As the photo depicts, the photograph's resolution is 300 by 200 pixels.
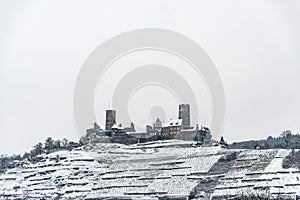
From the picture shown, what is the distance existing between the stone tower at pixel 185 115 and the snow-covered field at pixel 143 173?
1004 cm

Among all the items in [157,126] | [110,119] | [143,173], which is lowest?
[143,173]

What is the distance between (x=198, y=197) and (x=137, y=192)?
1061 centimetres

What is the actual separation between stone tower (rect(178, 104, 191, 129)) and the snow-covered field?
10.0 m

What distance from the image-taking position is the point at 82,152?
344 ft

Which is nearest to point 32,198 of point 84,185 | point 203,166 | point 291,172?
point 84,185

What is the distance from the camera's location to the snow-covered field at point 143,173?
74.6 metres

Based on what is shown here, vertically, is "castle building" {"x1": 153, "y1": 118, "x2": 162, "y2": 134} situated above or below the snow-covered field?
above

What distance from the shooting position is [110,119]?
12462cm

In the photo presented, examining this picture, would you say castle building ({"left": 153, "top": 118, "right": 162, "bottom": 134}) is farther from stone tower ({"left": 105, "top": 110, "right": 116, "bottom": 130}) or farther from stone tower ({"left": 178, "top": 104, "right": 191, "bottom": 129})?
stone tower ({"left": 105, "top": 110, "right": 116, "bottom": 130})

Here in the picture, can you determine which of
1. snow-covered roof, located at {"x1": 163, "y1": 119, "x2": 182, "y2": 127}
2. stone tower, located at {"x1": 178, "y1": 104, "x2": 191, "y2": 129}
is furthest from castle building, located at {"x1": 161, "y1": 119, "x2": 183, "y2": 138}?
stone tower, located at {"x1": 178, "y1": 104, "x2": 191, "y2": 129}

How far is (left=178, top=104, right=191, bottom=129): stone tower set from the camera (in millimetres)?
118562

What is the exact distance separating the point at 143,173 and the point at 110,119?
38318 mm

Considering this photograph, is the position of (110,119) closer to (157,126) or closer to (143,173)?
(157,126)

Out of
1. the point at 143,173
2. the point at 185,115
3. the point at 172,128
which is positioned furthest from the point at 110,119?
the point at 143,173
